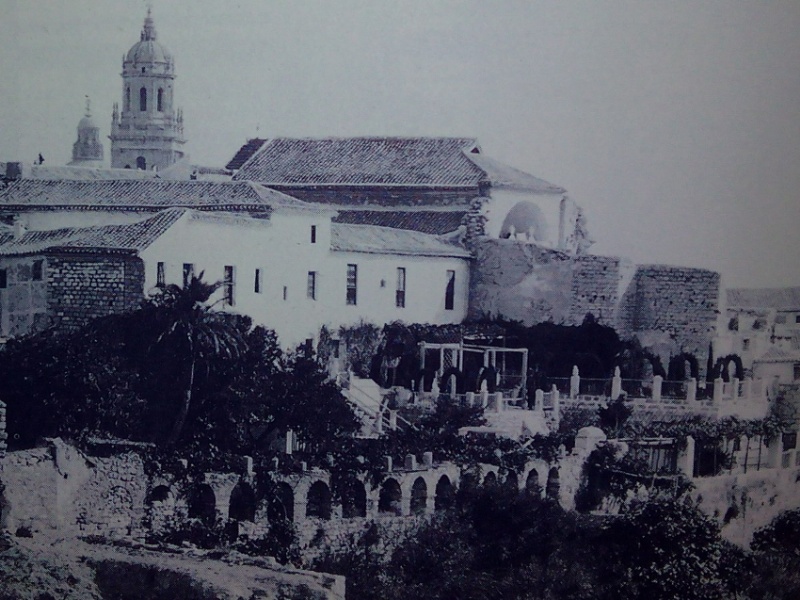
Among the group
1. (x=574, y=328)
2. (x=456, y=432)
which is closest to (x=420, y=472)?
(x=456, y=432)

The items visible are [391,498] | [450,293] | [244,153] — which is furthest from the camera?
[450,293]

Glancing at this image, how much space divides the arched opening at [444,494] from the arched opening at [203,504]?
1.11 meters

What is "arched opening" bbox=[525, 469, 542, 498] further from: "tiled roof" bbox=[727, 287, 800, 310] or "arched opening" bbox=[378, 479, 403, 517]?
"tiled roof" bbox=[727, 287, 800, 310]

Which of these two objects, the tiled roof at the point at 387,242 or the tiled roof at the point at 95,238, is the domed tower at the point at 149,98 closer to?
the tiled roof at the point at 95,238

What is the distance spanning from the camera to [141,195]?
31.0 feet

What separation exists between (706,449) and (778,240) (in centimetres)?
112

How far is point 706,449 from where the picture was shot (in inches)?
382

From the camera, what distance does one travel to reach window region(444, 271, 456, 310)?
10.1m

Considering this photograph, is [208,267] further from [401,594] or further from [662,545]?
[662,545]

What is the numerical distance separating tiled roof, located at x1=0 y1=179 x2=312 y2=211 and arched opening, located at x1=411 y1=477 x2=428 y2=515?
1498 millimetres

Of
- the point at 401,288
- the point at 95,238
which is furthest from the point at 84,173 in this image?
the point at 401,288

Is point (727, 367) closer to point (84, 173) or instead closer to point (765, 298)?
point (765, 298)

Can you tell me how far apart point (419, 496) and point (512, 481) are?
48 centimetres

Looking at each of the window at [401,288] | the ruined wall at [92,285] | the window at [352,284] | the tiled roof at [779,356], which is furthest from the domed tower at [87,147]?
the tiled roof at [779,356]
